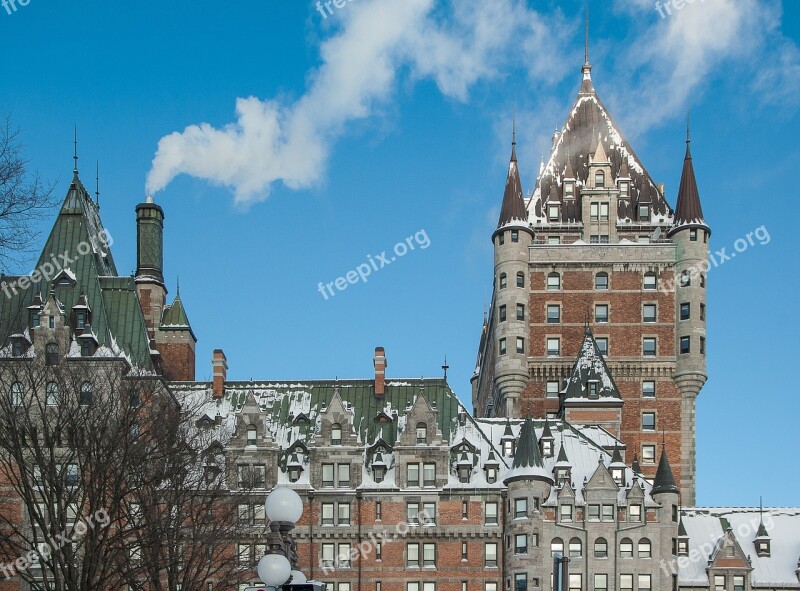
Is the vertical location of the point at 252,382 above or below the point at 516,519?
above

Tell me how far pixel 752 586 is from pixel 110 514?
54196 millimetres

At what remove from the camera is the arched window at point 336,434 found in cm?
8669

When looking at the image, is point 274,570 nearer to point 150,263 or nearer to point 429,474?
point 429,474

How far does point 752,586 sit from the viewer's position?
90312 millimetres

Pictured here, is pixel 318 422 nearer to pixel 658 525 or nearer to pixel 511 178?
pixel 658 525

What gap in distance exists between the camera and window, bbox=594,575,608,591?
83.4 metres

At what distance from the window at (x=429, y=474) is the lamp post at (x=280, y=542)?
6090 centimetres

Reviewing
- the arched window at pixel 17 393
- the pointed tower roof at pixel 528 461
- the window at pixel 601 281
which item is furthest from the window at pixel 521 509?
the arched window at pixel 17 393

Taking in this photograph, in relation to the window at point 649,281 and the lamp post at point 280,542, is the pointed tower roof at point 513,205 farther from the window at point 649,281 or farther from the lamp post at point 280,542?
the lamp post at point 280,542

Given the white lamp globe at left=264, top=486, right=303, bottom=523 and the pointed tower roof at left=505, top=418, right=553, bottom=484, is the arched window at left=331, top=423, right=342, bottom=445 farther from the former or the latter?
the white lamp globe at left=264, top=486, right=303, bottom=523

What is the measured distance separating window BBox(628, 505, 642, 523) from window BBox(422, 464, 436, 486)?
1185 centimetres

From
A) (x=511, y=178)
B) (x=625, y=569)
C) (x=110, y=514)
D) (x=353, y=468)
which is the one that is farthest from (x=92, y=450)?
(x=511, y=178)

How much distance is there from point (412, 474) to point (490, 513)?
5.27m

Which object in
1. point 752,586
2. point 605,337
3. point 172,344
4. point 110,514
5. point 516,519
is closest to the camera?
point 110,514
